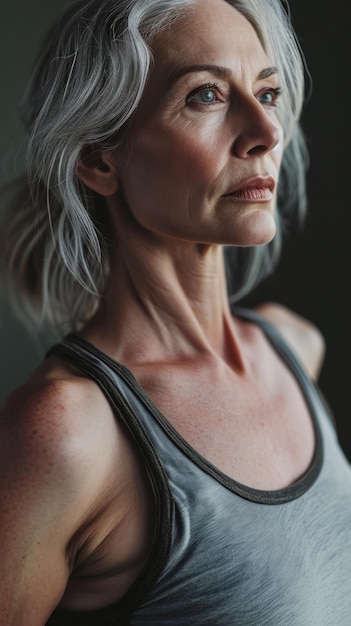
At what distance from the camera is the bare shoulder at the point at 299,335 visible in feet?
5.12

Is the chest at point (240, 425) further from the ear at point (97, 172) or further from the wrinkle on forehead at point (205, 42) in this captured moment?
the wrinkle on forehead at point (205, 42)

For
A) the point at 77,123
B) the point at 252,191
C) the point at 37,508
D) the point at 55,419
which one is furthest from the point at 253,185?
the point at 37,508

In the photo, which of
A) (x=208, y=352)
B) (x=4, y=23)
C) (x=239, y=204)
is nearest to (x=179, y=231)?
(x=239, y=204)

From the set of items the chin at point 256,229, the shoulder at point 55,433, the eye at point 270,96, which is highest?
the eye at point 270,96

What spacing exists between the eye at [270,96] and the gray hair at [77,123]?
7cm

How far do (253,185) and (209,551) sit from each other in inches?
20.0

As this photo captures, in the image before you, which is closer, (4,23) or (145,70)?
(145,70)

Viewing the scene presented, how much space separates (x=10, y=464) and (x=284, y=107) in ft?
2.46

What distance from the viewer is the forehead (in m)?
1.09

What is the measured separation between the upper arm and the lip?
39 cm

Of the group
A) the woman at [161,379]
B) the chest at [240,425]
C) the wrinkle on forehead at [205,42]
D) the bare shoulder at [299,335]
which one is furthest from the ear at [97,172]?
the bare shoulder at [299,335]

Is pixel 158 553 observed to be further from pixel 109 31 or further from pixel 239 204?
pixel 109 31

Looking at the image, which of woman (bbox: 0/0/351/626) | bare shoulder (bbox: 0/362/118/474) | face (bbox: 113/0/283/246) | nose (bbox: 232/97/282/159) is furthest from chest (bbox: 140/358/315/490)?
nose (bbox: 232/97/282/159)

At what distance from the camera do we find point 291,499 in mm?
1125
